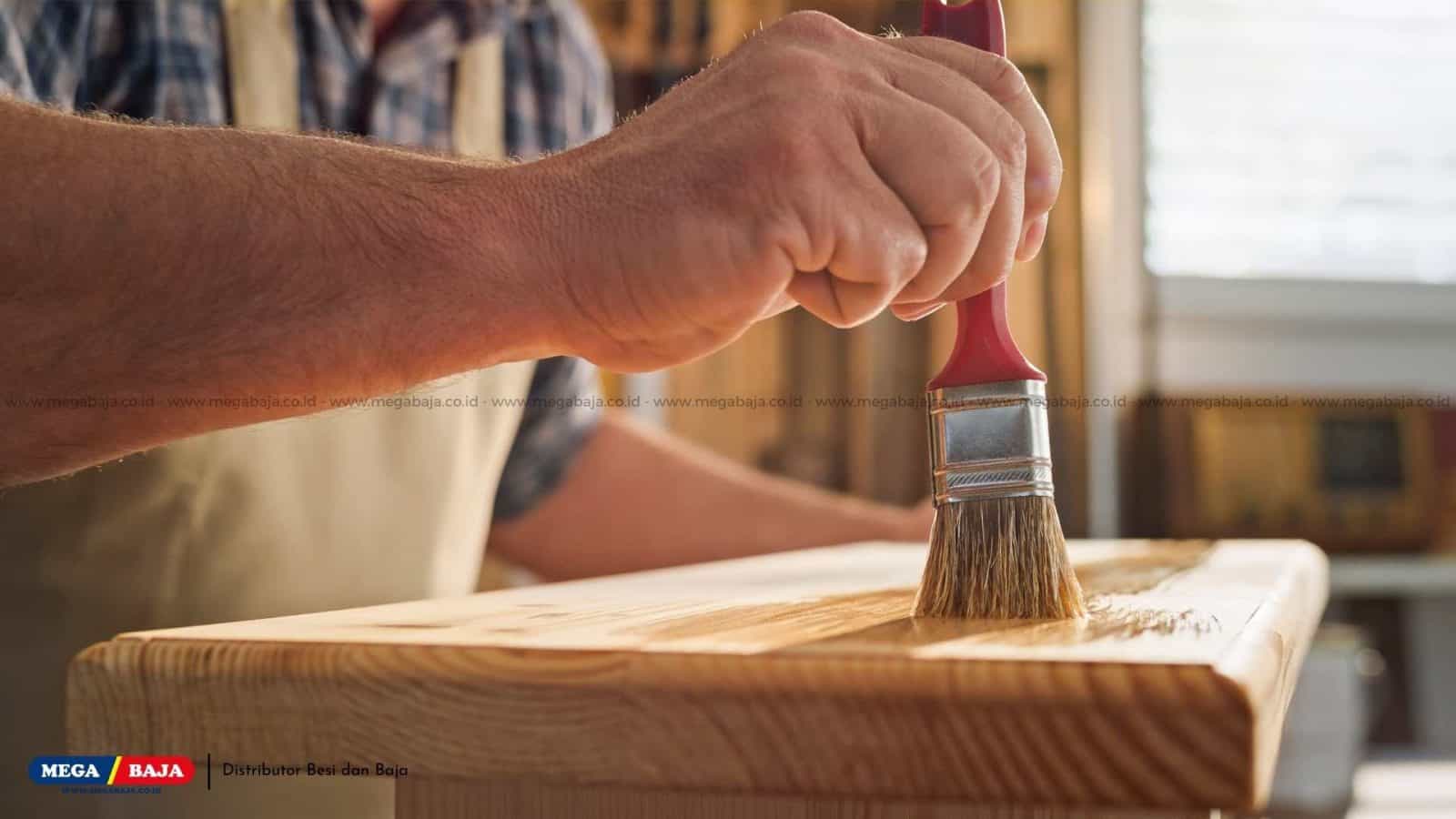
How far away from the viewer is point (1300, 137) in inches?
83.1

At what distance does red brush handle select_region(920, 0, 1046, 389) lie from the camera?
526 mm

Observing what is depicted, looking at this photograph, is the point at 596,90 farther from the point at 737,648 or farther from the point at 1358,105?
the point at 1358,105

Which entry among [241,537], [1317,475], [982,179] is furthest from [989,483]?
[1317,475]

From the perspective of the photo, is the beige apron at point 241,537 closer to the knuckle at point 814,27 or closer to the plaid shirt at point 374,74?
the plaid shirt at point 374,74

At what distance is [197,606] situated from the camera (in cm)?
91

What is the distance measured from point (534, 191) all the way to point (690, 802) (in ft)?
0.80

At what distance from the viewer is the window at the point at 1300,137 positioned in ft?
6.93

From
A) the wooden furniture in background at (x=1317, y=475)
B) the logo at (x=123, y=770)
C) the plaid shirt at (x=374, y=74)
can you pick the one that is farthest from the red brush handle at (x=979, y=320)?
the wooden furniture in background at (x=1317, y=475)

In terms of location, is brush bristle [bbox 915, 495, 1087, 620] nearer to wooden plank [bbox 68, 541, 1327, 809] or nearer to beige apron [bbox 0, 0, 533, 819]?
wooden plank [bbox 68, 541, 1327, 809]

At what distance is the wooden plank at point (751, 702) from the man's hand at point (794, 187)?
0.13 meters

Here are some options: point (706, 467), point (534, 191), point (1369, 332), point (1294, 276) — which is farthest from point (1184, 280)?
point (534, 191)

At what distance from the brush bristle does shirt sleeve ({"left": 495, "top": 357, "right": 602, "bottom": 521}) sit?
2.60 feet

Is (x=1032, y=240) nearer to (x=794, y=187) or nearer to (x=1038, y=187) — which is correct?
(x=1038, y=187)

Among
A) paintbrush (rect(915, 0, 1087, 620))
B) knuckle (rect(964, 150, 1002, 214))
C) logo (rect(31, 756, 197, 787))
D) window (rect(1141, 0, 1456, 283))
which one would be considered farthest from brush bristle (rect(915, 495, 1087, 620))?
window (rect(1141, 0, 1456, 283))
